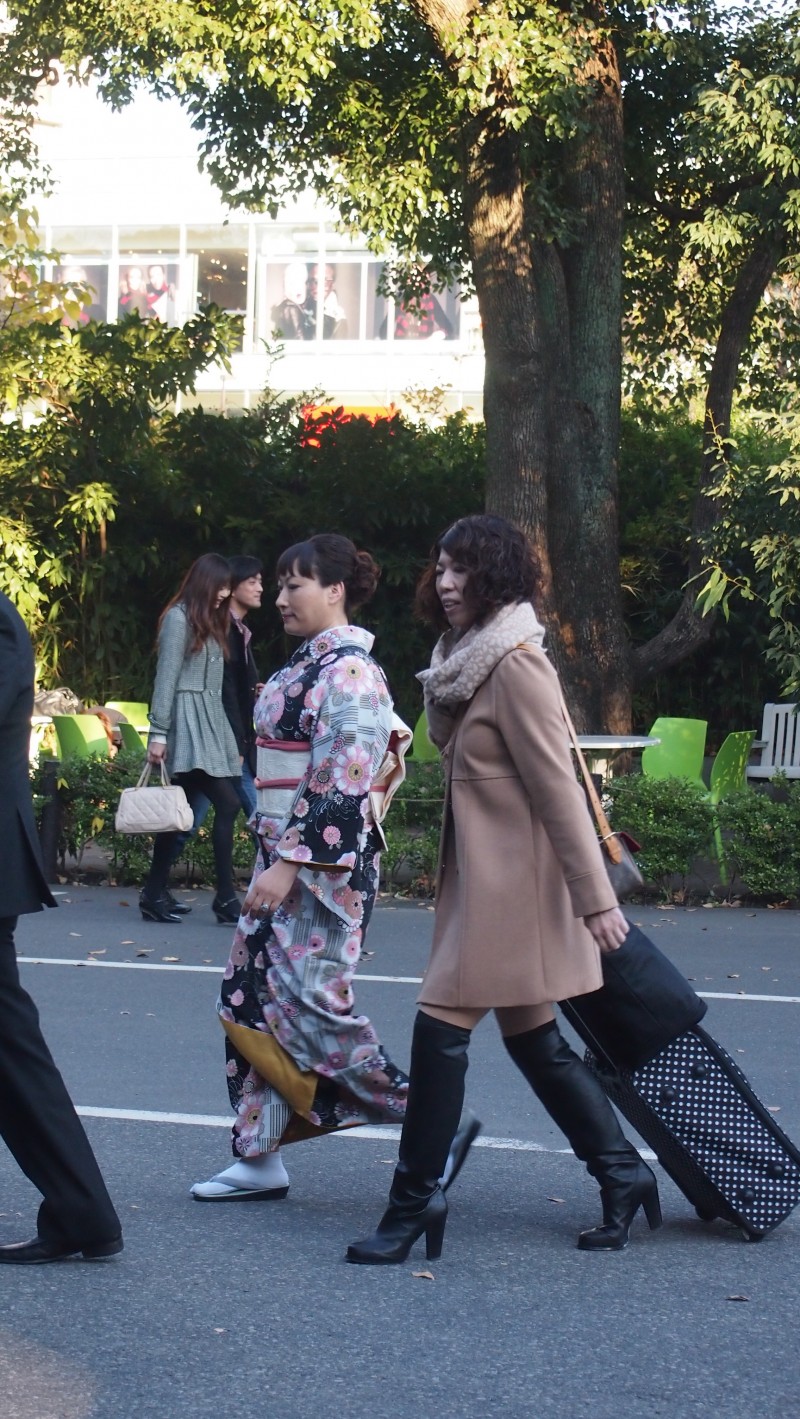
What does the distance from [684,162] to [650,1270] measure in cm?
1252

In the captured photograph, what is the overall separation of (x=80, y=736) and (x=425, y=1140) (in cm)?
859

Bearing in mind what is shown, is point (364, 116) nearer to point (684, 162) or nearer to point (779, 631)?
A: point (684, 162)

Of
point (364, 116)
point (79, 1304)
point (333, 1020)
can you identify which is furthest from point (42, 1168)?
point (364, 116)

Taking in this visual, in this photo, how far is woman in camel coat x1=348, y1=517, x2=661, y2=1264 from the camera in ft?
13.3

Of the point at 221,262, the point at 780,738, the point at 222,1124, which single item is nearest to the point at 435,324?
the point at 221,262

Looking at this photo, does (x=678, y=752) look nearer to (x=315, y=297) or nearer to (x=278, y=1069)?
(x=278, y=1069)

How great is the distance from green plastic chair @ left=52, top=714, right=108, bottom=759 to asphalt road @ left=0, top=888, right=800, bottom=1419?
6.08 metres

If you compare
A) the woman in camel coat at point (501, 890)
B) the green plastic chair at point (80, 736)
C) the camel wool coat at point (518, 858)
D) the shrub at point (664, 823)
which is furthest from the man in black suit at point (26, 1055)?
the green plastic chair at point (80, 736)

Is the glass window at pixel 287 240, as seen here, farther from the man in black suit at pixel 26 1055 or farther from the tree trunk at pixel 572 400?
the man in black suit at pixel 26 1055

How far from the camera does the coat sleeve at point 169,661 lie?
9.31m

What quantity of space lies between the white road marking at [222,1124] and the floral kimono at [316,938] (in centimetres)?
83

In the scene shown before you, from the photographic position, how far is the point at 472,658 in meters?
4.12

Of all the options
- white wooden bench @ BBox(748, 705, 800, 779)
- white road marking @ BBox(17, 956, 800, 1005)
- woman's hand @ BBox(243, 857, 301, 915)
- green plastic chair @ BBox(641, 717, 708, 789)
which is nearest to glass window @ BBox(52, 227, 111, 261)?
white wooden bench @ BBox(748, 705, 800, 779)

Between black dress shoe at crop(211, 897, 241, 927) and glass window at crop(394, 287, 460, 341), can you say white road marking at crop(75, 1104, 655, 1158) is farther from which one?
glass window at crop(394, 287, 460, 341)
